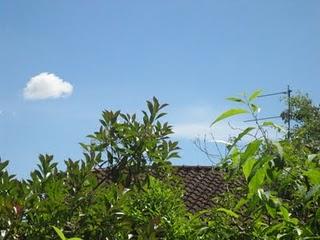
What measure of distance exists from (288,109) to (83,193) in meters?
37.2

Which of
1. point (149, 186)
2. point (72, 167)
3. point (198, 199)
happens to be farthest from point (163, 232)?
point (198, 199)

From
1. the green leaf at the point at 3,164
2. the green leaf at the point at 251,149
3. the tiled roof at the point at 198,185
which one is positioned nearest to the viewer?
the green leaf at the point at 251,149

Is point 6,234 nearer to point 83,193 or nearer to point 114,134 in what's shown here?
point 83,193

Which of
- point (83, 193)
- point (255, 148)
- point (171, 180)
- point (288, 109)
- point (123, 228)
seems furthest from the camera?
point (288, 109)

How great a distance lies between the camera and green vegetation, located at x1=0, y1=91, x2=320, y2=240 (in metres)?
2.06

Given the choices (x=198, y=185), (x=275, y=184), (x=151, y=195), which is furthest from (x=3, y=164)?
(x=198, y=185)

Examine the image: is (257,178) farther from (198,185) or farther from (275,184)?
(198,185)

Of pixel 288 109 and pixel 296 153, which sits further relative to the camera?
pixel 288 109

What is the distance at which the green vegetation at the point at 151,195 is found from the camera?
2059 millimetres

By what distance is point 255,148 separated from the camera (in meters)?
1.88

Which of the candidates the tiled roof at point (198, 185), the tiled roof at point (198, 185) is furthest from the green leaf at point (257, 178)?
the tiled roof at point (198, 185)

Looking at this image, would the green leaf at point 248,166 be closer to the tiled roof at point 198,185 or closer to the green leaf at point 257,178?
the green leaf at point 257,178

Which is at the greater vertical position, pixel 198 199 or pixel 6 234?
pixel 198 199

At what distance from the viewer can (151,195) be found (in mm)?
2805
